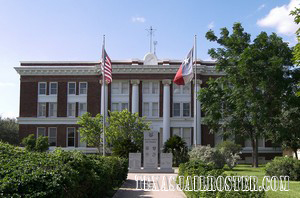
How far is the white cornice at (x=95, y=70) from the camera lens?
47875 mm

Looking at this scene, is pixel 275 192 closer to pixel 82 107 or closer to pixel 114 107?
pixel 114 107

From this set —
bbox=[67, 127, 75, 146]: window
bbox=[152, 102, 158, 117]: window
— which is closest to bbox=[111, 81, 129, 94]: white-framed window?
bbox=[152, 102, 158, 117]: window

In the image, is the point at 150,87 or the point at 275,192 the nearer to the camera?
the point at 275,192

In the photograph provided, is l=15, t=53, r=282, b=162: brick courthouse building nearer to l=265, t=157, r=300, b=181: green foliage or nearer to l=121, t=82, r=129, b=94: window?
l=121, t=82, r=129, b=94: window

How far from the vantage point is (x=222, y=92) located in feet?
119

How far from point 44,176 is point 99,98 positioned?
4168 cm

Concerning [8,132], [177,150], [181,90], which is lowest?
[177,150]

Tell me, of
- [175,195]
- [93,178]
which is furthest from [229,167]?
[93,178]

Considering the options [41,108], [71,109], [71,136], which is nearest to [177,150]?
[71,136]

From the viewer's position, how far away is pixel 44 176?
297 inches

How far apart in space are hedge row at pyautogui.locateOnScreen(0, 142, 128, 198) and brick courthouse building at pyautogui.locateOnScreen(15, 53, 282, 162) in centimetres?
3671

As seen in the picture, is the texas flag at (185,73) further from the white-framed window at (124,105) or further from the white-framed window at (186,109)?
the white-framed window at (124,105)

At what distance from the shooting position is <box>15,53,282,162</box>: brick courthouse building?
48.3 m

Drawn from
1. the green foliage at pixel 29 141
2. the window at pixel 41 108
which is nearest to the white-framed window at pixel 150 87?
the window at pixel 41 108
